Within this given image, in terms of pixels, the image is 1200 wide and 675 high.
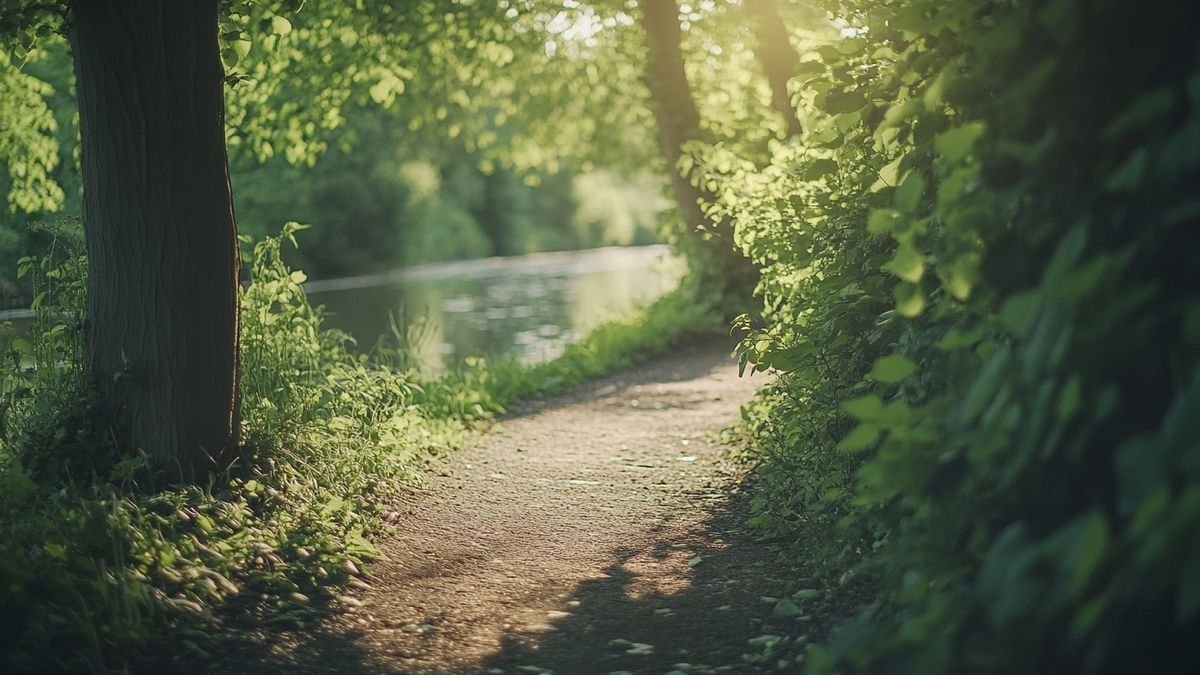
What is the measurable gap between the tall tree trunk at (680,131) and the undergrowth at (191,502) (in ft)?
26.2

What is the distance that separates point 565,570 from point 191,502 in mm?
1882

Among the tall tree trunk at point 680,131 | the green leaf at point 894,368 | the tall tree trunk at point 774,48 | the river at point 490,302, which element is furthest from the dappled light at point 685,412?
the tall tree trunk at point 680,131

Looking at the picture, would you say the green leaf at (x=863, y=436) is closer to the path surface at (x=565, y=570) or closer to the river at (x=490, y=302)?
the path surface at (x=565, y=570)

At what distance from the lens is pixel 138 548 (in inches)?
168

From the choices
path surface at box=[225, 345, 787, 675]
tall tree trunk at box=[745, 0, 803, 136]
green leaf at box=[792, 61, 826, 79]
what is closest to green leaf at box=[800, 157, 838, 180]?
green leaf at box=[792, 61, 826, 79]

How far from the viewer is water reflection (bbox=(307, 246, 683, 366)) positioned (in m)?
17.3

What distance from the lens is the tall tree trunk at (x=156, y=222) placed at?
5.02 meters

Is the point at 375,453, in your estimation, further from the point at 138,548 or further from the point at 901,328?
the point at 901,328

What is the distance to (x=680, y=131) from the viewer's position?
14.6 m

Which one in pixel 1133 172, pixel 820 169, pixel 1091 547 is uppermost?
pixel 820 169

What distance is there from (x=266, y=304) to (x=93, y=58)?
70.7 inches

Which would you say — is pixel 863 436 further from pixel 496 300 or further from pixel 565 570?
pixel 496 300

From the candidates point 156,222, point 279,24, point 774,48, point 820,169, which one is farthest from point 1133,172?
point 774,48

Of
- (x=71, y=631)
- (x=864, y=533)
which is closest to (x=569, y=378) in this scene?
(x=864, y=533)
